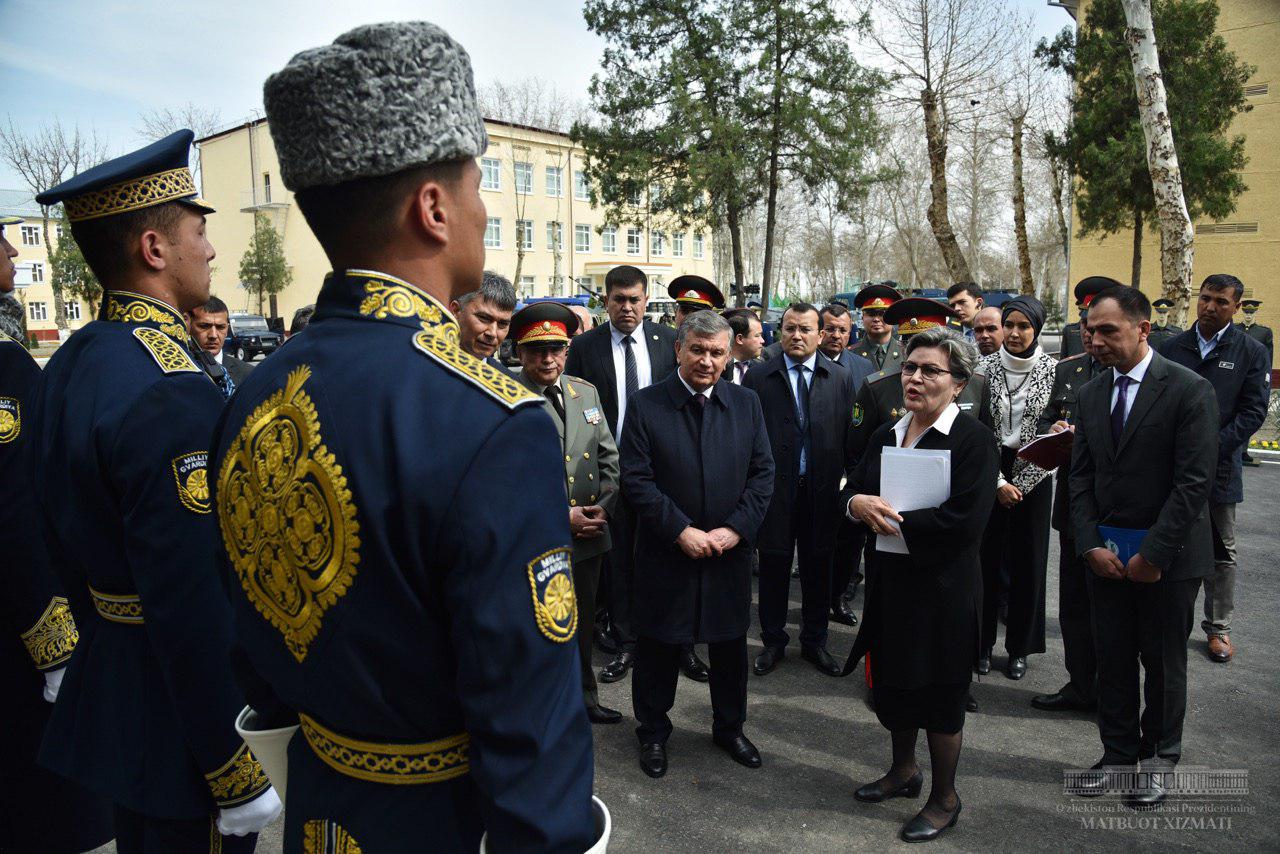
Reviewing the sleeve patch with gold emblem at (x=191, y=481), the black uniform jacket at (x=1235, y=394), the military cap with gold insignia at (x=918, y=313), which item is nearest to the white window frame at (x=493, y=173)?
the military cap with gold insignia at (x=918, y=313)

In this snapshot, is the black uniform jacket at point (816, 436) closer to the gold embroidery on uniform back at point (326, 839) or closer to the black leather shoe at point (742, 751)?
the black leather shoe at point (742, 751)

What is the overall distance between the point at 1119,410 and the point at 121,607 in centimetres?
391

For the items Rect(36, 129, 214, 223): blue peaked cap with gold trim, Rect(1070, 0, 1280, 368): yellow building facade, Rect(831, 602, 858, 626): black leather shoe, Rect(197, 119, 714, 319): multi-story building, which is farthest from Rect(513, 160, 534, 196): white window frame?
Rect(36, 129, 214, 223): blue peaked cap with gold trim

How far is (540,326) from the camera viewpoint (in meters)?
4.38

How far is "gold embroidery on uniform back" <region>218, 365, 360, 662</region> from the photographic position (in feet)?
4.05

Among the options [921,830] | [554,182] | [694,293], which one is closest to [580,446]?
[921,830]

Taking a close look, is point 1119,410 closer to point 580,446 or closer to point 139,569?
point 580,446

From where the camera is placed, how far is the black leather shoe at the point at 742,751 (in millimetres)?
3988

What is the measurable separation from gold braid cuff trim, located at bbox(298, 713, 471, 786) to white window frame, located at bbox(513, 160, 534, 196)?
155ft

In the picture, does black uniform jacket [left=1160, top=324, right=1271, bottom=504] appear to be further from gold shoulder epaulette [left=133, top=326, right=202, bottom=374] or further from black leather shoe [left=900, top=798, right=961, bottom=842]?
gold shoulder epaulette [left=133, top=326, right=202, bottom=374]

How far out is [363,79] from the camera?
1.24 m

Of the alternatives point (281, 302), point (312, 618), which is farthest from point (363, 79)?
point (281, 302)

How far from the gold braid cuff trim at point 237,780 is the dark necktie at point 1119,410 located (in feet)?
11.9


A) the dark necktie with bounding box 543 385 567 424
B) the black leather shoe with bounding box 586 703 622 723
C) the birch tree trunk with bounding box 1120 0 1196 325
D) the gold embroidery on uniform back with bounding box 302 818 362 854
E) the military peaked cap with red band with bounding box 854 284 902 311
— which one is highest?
the birch tree trunk with bounding box 1120 0 1196 325
